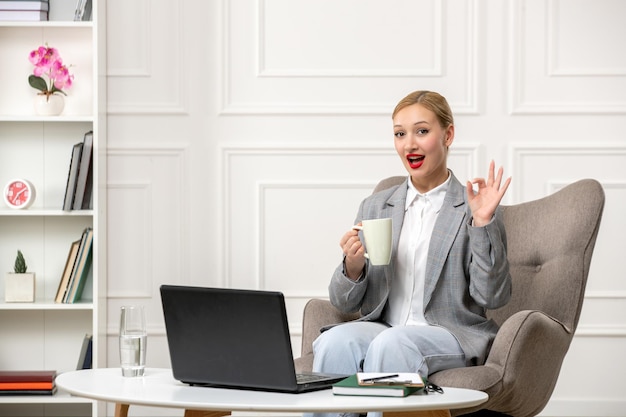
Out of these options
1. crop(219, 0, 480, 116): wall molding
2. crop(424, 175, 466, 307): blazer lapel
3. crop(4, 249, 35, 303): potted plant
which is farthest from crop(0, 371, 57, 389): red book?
crop(424, 175, 466, 307): blazer lapel

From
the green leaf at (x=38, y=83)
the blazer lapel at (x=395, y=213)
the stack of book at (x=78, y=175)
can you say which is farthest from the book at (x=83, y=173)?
the blazer lapel at (x=395, y=213)

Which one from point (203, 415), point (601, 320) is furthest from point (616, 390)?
point (203, 415)

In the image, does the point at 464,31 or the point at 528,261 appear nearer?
the point at 528,261

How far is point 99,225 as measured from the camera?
11.3 feet

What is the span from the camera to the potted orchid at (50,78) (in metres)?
3.47

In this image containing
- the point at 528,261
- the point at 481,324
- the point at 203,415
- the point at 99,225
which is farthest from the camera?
the point at 99,225

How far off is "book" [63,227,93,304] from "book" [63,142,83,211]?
0.13 meters

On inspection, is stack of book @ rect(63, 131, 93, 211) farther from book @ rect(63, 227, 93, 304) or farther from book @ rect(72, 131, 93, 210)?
book @ rect(63, 227, 93, 304)

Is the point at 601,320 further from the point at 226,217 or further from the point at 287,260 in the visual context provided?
the point at 226,217

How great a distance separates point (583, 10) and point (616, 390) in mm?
1513

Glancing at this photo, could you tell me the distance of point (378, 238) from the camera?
229 centimetres

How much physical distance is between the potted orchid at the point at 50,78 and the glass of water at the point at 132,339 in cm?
175

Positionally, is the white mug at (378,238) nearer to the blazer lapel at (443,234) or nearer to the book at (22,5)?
the blazer lapel at (443,234)

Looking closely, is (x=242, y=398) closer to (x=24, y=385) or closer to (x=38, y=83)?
(x=24, y=385)
